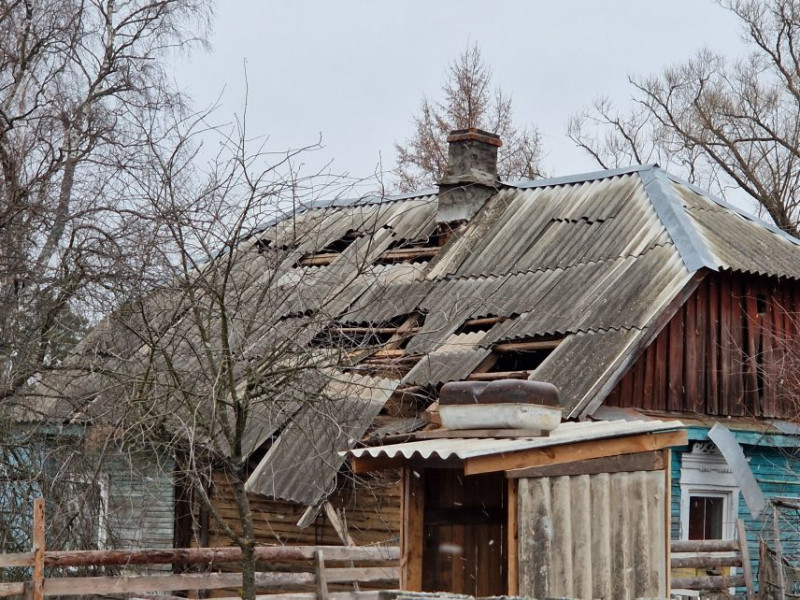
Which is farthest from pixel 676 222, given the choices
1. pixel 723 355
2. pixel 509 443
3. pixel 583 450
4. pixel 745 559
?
pixel 509 443

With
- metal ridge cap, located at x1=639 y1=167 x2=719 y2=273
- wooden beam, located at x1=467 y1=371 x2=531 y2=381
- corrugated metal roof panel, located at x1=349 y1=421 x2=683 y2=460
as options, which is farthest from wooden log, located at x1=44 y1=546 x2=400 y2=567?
metal ridge cap, located at x1=639 y1=167 x2=719 y2=273

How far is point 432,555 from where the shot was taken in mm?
8336

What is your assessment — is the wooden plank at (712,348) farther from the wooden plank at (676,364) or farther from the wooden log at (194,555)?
the wooden log at (194,555)

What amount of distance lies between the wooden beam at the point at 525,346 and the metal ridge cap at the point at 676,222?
1779 millimetres

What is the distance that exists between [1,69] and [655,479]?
9.41 metres

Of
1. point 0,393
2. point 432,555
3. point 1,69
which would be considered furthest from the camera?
point 1,69

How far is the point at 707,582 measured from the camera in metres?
13.3

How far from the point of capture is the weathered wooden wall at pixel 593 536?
7137 millimetres

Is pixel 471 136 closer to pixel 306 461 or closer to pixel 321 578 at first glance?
pixel 306 461

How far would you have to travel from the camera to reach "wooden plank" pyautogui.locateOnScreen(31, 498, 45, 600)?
9750 millimetres

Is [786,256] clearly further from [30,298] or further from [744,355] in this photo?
[30,298]

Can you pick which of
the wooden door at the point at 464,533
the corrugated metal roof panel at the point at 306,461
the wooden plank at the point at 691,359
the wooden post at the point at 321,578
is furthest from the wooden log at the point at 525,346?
the wooden door at the point at 464,533

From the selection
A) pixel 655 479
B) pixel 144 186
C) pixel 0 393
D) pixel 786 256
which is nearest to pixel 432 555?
pixel 655 479

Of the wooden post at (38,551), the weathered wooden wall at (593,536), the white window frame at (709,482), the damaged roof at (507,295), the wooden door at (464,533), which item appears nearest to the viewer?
the weathered wooden wall at (593,536)
